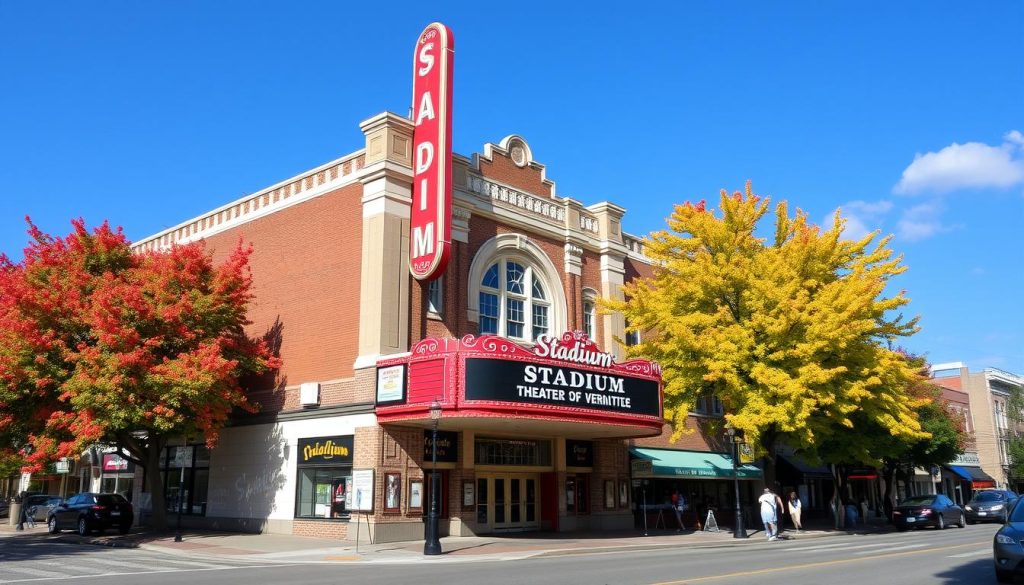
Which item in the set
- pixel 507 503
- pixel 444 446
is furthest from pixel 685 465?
pixel 444 446

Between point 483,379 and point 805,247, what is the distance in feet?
45.0

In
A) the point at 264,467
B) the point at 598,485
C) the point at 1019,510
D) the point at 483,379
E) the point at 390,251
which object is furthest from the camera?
the point at 598,485

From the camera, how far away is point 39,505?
125ft

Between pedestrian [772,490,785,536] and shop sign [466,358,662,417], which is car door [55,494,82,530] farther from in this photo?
pedestrian [772,490,785,536]

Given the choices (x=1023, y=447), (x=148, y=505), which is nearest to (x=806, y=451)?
(x=148, y=505)

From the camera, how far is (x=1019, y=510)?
13.4 m

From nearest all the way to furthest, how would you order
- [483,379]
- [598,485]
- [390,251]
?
[483,379], [390,251], [598,485]

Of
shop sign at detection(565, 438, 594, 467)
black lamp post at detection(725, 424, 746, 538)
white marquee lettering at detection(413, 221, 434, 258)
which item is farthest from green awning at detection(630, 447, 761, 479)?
white marquee lettering at detection(413, 221, 434, 258)

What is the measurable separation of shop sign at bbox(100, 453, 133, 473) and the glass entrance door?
17.9 meters

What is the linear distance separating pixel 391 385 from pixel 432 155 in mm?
7645

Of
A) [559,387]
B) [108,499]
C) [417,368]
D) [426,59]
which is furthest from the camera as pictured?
[108,499]

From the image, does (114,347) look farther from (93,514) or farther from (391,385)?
(391,385)

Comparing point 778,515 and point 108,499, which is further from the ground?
point 108,499

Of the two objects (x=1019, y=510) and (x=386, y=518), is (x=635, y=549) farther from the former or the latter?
(x=1019, y=510)
